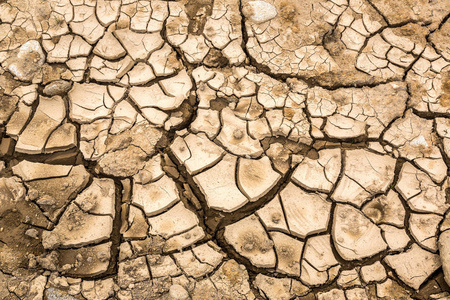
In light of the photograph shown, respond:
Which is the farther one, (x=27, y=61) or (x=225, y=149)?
(x=27, y=61)

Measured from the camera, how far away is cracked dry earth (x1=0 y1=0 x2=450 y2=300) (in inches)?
91.3

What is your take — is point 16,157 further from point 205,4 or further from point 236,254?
point 205,4

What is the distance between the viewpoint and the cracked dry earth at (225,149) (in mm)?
2318

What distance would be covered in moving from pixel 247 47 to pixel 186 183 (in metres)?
1.27

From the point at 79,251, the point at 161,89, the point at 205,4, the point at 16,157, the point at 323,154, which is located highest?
the point at 205,4

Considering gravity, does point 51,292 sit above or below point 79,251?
below

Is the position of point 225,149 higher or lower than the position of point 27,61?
lower

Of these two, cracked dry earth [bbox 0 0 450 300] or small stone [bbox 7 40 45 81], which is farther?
small stone [bbox 7 40 45 81]

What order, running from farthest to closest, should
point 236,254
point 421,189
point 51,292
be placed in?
point 421,189, point 236,254, point 51,292

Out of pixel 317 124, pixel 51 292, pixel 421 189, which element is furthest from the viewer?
pixel 317 124

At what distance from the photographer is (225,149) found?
2.61 m

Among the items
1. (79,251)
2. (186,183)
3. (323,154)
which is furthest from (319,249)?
(79,251)

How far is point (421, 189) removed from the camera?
8.27 feet

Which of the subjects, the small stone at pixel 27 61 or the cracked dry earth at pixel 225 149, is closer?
the cracked dry earth at pixel 225 149
